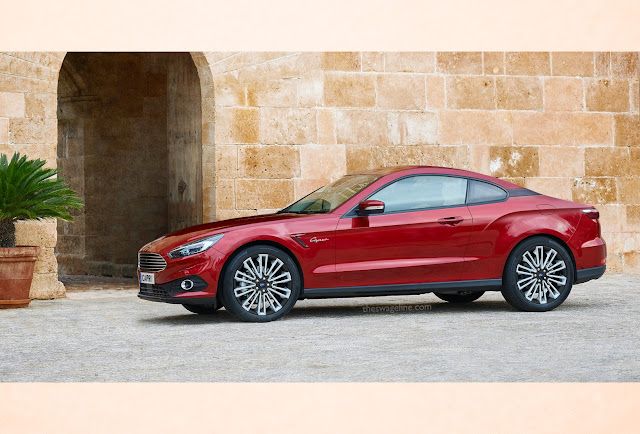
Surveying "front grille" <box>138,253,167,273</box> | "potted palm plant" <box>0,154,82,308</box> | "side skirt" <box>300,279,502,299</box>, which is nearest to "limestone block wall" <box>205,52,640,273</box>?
"potted palm plant" <box>0,154,82,308</box>

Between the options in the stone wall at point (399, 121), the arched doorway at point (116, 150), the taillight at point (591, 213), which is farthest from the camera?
the arched doorway at point (116, 150)

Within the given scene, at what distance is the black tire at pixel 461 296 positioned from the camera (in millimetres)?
10922

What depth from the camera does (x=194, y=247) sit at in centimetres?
877

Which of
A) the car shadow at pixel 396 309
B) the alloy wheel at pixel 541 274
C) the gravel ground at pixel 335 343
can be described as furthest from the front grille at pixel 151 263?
the alloy wheel at pixel 541 274

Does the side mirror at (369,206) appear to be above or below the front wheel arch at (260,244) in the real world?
above

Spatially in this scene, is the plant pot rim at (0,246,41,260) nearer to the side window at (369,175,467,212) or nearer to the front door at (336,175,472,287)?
the front door at (336,175,472,287)

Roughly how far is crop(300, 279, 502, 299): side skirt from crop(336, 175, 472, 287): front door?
0.05m

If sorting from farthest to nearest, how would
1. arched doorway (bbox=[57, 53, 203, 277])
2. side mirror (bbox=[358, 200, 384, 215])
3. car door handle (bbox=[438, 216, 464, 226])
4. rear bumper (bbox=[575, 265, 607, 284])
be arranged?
arched doorway (bbox=[57, 53, 203, 277]) → rear bumper (bbox=[575, 265, 607, 284]) → car door handle (bbox=[438, 216, 464, 226]) → side mirror (bbox=[358, 200, 384, 215])

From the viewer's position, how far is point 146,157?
57.6ft

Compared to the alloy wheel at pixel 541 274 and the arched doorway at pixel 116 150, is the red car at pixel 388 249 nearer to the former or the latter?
the alloy wheel at pixel 541 274

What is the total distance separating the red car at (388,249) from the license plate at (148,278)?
12mm

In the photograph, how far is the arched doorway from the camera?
1747cm

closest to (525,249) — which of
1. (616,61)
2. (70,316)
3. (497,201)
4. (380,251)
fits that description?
(497,201)

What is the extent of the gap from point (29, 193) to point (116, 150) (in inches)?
272
